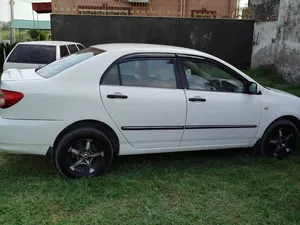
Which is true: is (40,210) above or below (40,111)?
below

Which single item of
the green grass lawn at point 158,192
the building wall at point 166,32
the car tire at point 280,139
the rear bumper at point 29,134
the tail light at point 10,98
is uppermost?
the building wall at point 166,32

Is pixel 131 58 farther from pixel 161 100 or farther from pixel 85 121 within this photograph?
pixel 85 121

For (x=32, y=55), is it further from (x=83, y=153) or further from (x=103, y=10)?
(x=103, y=10)

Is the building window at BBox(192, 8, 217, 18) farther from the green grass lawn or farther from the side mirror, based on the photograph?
the green grass lawn

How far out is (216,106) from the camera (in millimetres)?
4305

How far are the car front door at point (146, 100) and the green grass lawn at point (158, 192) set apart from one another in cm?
48

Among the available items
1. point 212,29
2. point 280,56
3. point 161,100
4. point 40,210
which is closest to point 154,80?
point 161,100

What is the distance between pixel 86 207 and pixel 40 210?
43 centimetres

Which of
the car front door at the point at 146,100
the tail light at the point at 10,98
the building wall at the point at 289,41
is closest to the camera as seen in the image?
the tail light at the point at 10,98

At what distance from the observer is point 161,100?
4.06 meters

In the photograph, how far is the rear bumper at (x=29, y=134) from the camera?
3.70 m

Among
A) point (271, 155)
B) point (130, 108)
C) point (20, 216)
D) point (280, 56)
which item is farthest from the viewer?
point (280, 56)

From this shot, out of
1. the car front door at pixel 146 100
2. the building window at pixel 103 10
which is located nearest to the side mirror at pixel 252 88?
the car front door at pixel 146 100

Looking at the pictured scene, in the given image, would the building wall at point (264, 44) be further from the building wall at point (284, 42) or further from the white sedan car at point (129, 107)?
the white sedan car at point (129, 107)
